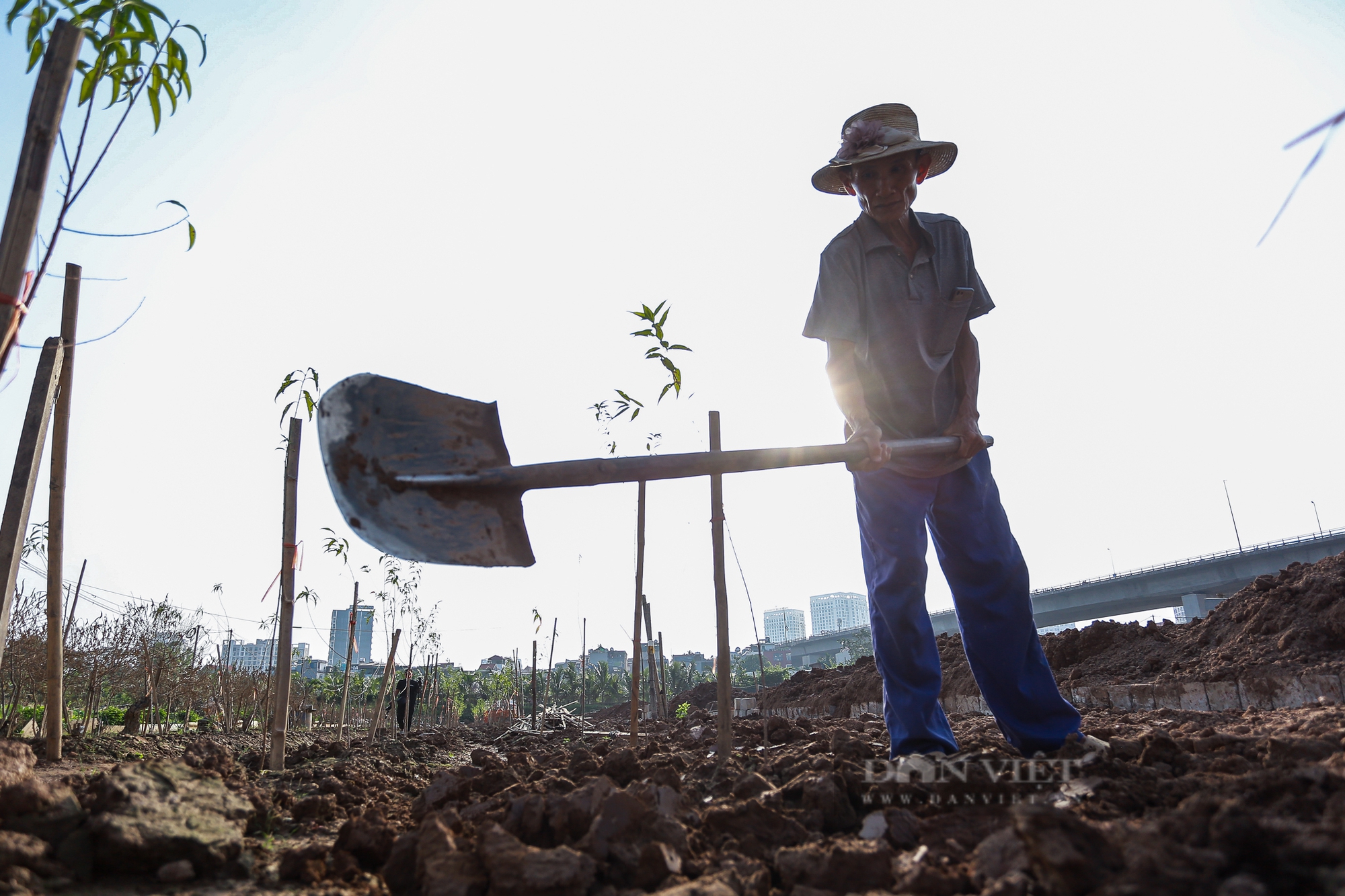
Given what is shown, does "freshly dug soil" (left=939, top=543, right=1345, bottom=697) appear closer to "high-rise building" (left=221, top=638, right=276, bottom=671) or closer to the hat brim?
the hat brim

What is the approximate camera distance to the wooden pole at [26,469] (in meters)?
2.87

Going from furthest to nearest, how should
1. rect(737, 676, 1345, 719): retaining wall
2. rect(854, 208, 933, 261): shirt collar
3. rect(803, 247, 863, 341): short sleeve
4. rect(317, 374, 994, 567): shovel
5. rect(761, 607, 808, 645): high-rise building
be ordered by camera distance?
rect(761, 607, 808, 645): high-rise building → rect(737, 676, 1345, 719): retaining wall → rect(854, 208, 933, 261): shirt collar → rect(803, 247, 863, 341): short sleeve → rect(317, 374, 994, 567): shovel

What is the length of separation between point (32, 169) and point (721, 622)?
287cm

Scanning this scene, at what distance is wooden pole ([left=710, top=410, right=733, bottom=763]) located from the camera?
10.0 ft

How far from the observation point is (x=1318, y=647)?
4.22m

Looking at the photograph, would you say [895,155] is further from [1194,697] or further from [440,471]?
[1194,697]

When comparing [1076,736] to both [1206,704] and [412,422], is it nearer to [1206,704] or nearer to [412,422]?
[412,422]

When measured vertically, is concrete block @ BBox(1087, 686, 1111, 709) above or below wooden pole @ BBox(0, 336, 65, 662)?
below

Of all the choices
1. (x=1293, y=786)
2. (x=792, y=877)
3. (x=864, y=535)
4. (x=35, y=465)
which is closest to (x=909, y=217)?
(x=864, y=535)

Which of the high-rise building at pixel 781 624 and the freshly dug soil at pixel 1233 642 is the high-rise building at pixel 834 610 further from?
the freshly dug soil at pixel 1233 642

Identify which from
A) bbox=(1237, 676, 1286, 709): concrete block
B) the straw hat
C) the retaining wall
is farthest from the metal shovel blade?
bbox=(1237, 676, 1286, 709): concrete block

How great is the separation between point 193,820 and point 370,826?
40 cm

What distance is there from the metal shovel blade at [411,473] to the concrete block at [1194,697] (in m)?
4.12

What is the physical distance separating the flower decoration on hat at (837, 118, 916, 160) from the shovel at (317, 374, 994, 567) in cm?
105
